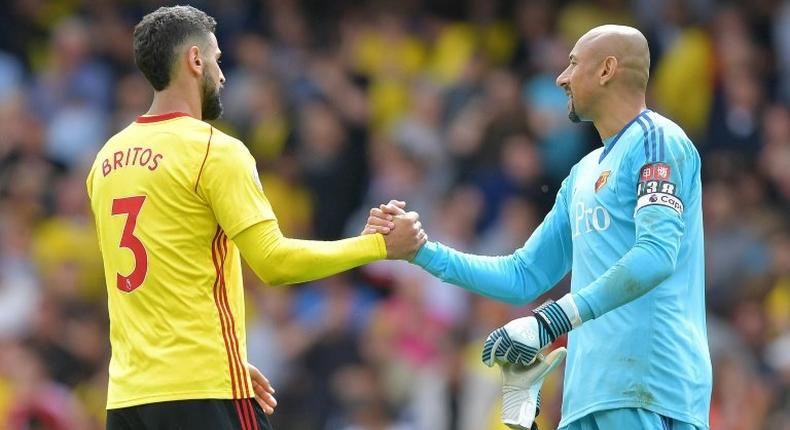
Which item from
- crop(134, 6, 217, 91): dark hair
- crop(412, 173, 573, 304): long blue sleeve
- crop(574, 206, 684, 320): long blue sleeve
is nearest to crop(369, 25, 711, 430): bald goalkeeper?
crop(574, 206, 684, 320): long blue sleeve

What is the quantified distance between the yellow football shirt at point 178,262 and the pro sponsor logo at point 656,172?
4.91 ft

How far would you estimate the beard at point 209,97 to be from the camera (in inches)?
253

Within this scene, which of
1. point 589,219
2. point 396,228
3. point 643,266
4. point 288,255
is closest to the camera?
point 643,266

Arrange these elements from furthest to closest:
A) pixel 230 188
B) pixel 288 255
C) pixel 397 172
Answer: pixel 397 172, pixel 288 255, pixel 230 188

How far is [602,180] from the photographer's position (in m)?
6.41

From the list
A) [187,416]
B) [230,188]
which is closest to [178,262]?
[230,188]

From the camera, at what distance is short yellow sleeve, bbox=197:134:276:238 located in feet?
19.9

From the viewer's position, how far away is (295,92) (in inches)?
566

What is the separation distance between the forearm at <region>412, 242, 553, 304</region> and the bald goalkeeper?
0.45 metres

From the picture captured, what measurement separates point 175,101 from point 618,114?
71.9 inches

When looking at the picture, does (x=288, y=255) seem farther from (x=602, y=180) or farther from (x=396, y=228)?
(x=602, y=180)

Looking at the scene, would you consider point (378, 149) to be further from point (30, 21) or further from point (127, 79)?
point (30, 21)

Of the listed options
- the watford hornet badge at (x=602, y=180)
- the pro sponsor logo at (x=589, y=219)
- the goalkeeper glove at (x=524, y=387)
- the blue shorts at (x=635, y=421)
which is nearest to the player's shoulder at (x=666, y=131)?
the watford hornet badge at (x=602, y=180)

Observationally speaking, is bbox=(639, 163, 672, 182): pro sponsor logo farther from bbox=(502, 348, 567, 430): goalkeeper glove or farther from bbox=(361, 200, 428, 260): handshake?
bbox=(361, 200, 428, 260): handshake
